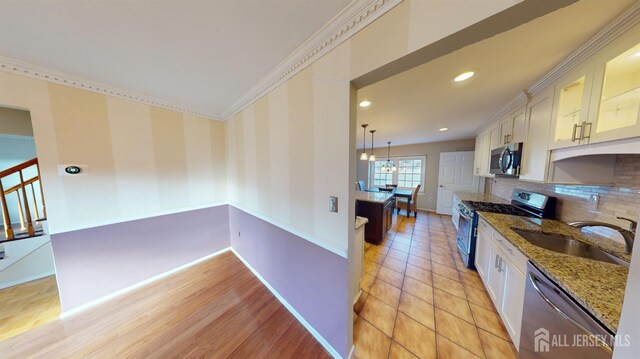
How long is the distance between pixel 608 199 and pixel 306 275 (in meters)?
2.56

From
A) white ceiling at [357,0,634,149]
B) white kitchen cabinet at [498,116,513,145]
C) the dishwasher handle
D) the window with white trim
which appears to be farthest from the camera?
the window with white trim

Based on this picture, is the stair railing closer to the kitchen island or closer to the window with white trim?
the kitchen island

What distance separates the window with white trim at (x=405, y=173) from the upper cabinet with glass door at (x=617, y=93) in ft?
12.9

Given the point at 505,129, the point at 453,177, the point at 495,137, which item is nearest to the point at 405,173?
the point at 453,177

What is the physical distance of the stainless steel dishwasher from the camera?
73 centimetres

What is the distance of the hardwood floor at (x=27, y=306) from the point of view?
1.69 meters

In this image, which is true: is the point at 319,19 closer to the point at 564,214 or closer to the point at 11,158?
the point at 564,214

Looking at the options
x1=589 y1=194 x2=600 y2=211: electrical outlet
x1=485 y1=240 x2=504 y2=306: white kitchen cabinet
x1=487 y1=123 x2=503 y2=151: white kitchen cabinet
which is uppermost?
x1=487 y1=123 x2=503 y2=151: white kitchen cabinet

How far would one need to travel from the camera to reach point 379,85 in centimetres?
176

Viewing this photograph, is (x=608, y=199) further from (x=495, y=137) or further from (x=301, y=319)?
(x=301, y=319)

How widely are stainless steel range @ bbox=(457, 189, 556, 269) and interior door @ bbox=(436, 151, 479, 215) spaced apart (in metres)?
2.38

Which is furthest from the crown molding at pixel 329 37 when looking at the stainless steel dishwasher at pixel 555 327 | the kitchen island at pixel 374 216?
the kitchen island at pixel 374 216

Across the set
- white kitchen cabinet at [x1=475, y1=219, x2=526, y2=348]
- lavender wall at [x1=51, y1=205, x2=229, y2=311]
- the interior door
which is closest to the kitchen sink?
white kitchen cabinet at [x1=475, y1=219, x2=526, y2=348]

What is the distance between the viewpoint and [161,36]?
1.16 m
